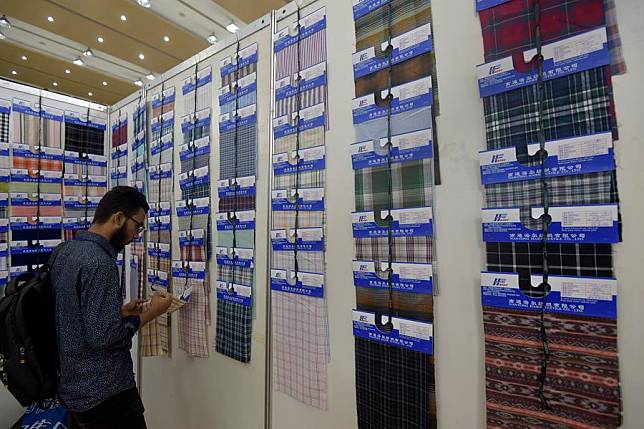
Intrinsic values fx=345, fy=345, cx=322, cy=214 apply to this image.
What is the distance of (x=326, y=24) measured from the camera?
49.8 inches

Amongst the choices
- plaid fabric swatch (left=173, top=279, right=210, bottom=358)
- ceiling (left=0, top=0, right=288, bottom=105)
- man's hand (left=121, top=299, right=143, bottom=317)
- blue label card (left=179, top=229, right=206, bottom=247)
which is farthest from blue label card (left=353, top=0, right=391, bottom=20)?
ceiling (left=0, top=0, right=288, bottom=105)

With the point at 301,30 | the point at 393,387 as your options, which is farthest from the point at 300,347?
the point at 301,30

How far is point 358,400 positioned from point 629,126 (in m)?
1.03

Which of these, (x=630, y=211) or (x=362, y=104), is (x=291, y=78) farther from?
(x=630, y=211)

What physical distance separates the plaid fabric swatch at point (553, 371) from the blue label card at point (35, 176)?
2821mm

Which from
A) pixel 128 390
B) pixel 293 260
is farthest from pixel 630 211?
pixel 128 390

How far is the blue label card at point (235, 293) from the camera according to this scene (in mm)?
1506

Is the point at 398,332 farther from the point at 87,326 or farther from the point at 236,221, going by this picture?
the point at 87,326

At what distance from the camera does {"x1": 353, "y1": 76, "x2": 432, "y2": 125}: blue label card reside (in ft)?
3.30

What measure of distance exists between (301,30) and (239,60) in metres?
0.41

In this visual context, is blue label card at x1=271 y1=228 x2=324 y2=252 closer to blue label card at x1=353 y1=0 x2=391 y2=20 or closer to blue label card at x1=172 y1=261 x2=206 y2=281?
blue label card at x1=172 y1=261 x2=206 y2=281

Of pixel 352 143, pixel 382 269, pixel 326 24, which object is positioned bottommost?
pixel 382 269

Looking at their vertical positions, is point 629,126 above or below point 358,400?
above

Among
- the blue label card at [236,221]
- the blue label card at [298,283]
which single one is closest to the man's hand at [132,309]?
the blue label card at [236,221]
